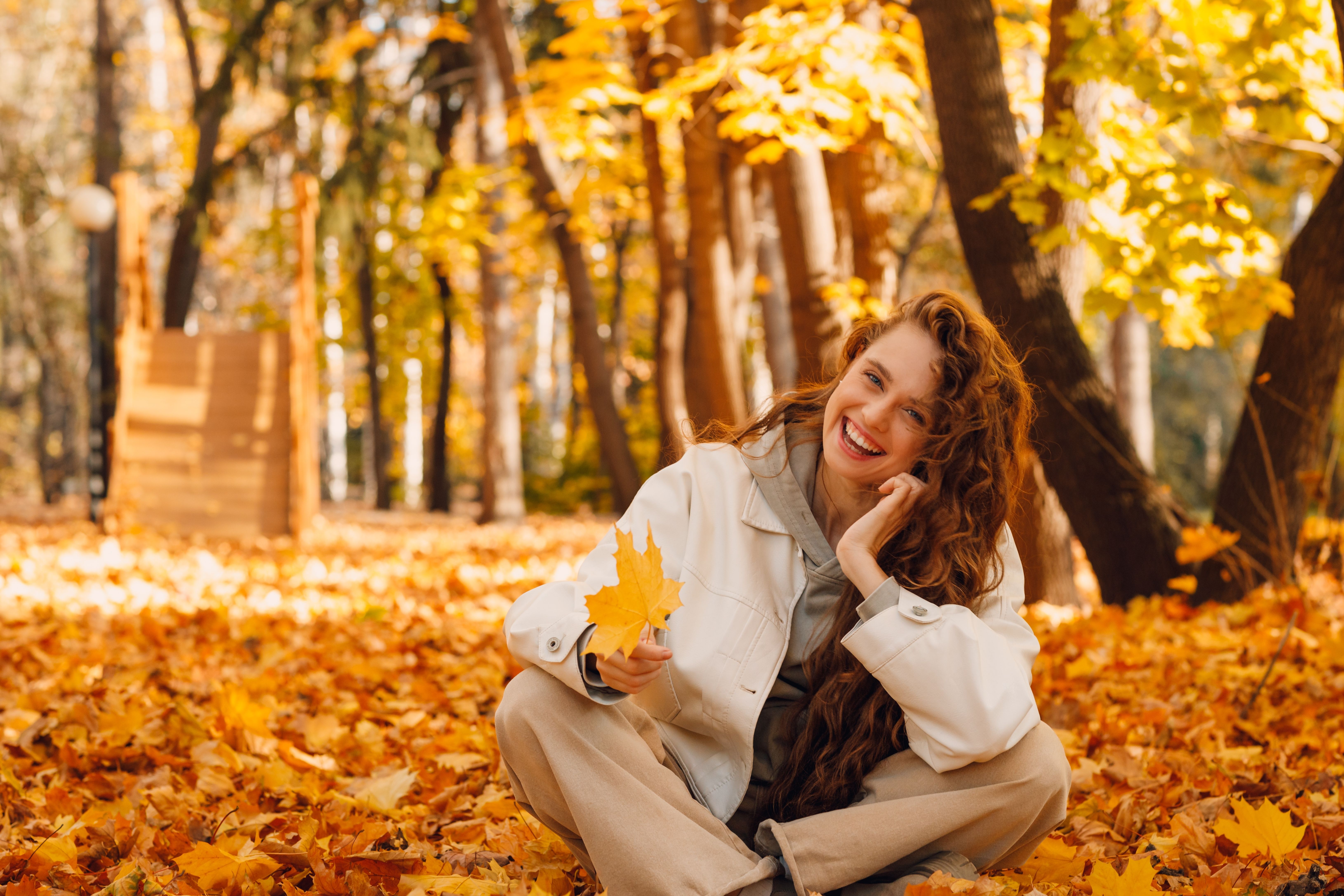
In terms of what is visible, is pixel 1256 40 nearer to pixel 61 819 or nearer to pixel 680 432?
pixel 680 432

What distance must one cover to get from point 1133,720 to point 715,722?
1867mm

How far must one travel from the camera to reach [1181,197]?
4.05 meters

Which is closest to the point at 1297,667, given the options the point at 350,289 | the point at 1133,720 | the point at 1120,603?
the point at 1133,720

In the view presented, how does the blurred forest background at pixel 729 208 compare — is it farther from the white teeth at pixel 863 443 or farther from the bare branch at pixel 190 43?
the white teeth at pixel 863 443

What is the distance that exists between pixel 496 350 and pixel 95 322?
12.8 ft

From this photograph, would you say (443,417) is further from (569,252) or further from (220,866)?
(220,866)

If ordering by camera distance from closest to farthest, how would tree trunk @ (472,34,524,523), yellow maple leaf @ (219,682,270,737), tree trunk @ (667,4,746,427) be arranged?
yellow maple leaf @ (219,682,270,737) → tree trunk @ (667,4,746,427) → tree trunk @ (472,34,524,523)

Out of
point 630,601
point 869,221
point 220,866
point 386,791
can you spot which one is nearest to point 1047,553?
point 869,221

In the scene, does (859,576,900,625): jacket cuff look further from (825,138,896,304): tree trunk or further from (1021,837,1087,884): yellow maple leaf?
(825,138,896,304): tree trunk

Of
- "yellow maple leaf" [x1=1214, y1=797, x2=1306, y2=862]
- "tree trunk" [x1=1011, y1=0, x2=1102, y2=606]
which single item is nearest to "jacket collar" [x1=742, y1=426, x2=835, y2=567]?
"yellow maple leaf" [x1=1214, y1=797, x2=1306, y2=862]

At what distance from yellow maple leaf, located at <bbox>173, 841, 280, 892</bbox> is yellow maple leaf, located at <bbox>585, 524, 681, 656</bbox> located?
2.96ft

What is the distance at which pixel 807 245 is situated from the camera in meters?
6.33

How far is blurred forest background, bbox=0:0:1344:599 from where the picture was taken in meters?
4.43

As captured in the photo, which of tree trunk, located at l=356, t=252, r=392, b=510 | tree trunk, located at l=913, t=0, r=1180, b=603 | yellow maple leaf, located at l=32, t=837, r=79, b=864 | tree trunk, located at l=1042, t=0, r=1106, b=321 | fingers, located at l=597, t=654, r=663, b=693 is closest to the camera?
fingers, located at l=597, t=654, r=663, b=693
